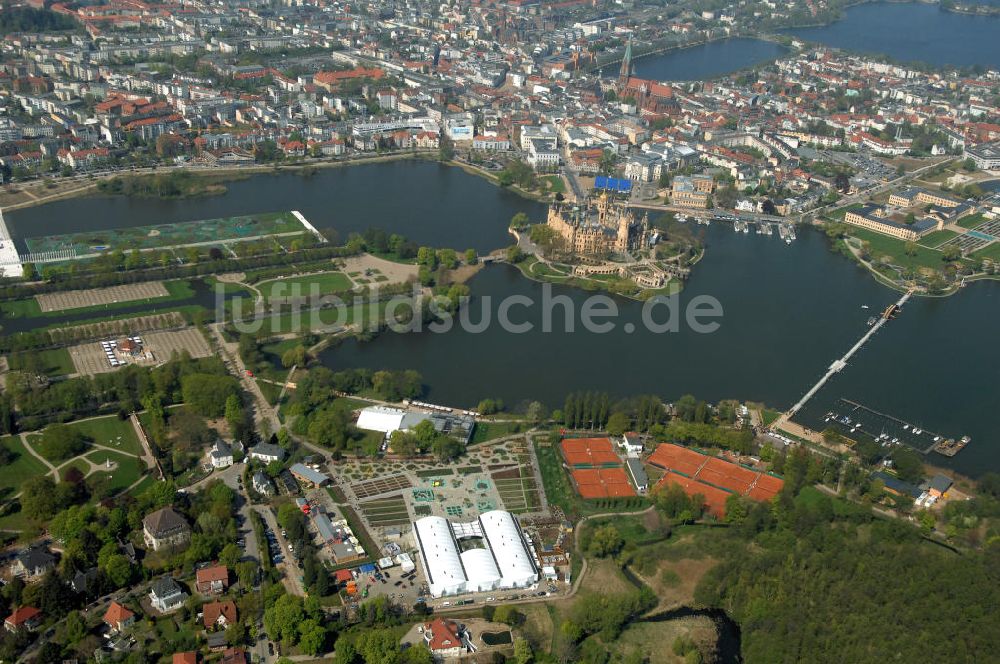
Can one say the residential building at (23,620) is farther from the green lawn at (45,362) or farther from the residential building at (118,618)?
the green lawn at (45,362)

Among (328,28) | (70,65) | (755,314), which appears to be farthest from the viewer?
(328,28)

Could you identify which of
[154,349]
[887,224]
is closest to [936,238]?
[887,224]

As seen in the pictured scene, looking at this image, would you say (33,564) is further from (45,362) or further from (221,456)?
(45,362)

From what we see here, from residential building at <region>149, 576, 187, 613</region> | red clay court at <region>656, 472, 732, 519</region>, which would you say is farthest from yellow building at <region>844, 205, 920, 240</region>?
residential building at <region>149, 576, 187, 613</region>

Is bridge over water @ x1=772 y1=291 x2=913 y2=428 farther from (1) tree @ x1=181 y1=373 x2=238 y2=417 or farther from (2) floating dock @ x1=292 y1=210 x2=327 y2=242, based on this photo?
(2) floating dock @ x1=292 y1=210 x2=327 y2=242

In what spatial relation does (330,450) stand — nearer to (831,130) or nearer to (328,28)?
(831,130)

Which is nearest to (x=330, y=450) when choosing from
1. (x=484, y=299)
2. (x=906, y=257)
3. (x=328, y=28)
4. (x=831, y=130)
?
(x=484, y=299)

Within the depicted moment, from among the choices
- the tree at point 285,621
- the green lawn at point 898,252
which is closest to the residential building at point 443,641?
the tree at point 285,621
